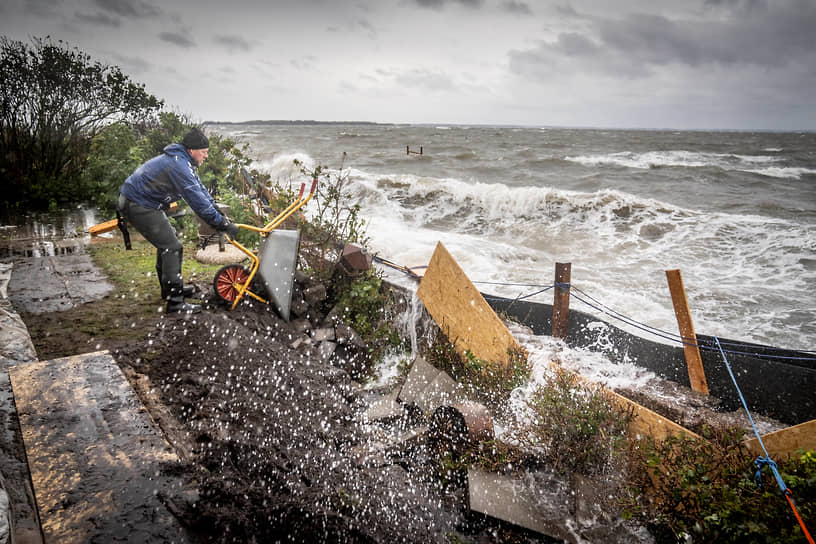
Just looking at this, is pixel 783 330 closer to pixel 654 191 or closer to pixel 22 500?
pixel 22 500

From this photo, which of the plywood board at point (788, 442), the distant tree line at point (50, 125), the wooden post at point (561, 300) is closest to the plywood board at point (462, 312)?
the wooden post at point (561, 300)

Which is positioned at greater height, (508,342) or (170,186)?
(170,186)

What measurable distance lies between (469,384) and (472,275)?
17.3 ft

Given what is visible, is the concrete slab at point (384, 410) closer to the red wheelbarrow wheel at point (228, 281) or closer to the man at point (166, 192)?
the red wheelbarrow wheel at point (228, 281)

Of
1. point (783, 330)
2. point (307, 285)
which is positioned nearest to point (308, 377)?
point (307, 285)

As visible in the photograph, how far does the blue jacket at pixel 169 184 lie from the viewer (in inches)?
172

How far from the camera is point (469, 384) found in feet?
15.8

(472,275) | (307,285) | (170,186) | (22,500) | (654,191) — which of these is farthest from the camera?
(654,191)

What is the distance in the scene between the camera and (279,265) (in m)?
5.08

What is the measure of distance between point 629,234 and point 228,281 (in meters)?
12.6

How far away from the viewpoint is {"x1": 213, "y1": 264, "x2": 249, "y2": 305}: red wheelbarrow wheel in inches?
191

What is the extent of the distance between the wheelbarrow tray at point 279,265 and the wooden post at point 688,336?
4.39 m

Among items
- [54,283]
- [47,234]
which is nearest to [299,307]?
[54,283]

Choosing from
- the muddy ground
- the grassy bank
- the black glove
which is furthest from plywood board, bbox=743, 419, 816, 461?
the grassy bank
